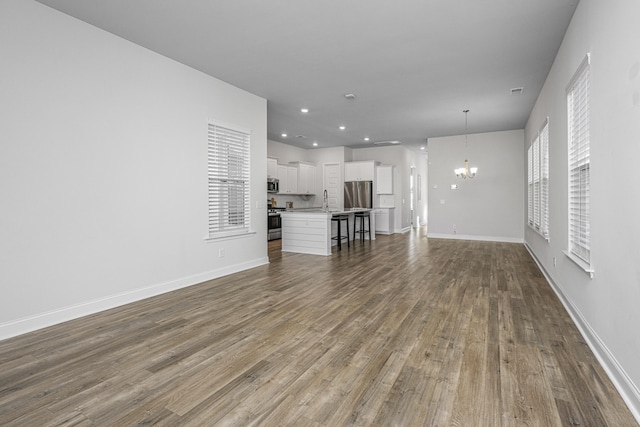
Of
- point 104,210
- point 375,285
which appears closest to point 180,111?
point 104,210

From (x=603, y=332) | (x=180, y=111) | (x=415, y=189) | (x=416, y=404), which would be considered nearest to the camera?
(x=416, y=404)

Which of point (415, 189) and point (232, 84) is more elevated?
point (232, 84)

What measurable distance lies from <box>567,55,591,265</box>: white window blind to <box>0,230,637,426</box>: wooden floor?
794mm

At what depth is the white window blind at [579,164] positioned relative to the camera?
9.20ft

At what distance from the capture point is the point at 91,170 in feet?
11.4

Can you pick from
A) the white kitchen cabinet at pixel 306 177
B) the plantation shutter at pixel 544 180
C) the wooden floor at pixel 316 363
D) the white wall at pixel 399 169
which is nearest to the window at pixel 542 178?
the plantation shutter at pixel 544 180

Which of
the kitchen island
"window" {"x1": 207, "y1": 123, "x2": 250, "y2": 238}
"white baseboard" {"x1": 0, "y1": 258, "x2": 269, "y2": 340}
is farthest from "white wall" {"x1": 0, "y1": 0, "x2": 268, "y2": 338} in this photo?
the kitchen island

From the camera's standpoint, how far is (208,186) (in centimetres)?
486

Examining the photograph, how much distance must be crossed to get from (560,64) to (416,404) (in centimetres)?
414

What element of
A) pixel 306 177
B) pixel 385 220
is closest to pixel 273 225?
Result: pixel 306 177

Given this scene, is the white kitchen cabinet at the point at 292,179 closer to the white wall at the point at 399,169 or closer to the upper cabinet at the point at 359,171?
the upper cabinet at the point at 359,171

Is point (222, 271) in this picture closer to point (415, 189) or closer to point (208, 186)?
point (208, 186)

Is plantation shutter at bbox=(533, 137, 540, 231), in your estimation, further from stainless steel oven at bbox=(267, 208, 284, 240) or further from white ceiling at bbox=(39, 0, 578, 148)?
stainless steel oven at bbox=(267, 208, 284, 240)

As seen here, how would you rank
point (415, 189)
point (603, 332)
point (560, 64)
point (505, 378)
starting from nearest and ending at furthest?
point (505, 378), point (603, 332), point (560, 64), point (415, 189)
